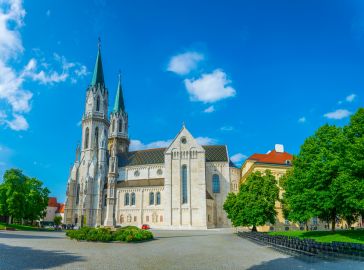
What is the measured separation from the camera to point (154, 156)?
86438mm

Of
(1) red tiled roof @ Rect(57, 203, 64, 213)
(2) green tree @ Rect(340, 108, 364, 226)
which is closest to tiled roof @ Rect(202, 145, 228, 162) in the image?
(2) green tree @ Rect(340, 108, 364, 226)

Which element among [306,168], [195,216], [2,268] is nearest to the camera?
[2,268]

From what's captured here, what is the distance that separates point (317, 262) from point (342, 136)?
21027mm

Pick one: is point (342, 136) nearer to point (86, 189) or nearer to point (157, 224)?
point (157, 224)

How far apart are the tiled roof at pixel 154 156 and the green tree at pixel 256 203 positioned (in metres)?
29.2

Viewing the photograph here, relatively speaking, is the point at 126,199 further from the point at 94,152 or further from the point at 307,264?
the point at 307,264

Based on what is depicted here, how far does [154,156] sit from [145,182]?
878 cm

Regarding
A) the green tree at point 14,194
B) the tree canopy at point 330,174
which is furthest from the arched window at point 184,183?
the tree canopy at point 330,174

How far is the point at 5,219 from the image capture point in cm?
6556

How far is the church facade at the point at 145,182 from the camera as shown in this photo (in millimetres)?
71125

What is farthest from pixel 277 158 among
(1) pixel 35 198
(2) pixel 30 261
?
(2) pixel 30 261

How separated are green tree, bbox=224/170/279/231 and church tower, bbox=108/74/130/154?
54105 mm

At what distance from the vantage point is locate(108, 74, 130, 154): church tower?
3858 inches

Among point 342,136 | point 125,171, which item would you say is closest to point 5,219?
point 125,171
